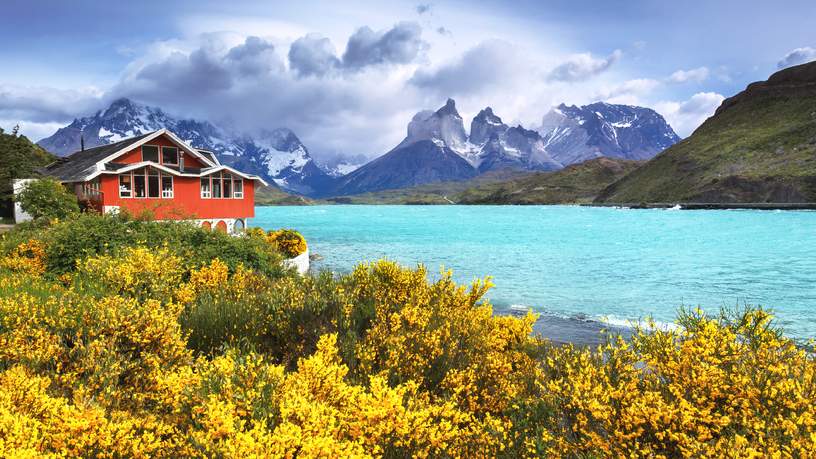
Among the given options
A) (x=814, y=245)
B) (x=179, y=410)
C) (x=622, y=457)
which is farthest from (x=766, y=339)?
(x=814, y=245)

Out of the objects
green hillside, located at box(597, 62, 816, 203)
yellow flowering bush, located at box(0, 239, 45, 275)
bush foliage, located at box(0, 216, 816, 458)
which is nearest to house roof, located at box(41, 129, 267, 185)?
yellow flowering bush, located at box(0, 239, 45, 275)

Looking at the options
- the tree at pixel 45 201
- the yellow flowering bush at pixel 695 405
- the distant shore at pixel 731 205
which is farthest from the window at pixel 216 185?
the distant shore at pixel 731 205

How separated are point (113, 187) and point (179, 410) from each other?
1526 inches

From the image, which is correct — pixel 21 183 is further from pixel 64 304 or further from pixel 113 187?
pixel 64 304

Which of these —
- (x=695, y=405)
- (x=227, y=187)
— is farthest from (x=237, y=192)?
(x=695, y=405)

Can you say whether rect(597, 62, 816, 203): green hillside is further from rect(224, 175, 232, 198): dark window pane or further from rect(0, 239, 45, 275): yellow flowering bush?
rect(0, 239, 45, 275): yellow flowering bush

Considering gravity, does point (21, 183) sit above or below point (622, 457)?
above

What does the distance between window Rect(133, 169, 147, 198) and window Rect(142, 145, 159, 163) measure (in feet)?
13.9

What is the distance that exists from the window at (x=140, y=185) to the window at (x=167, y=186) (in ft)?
4.74

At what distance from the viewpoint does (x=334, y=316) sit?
344 inches

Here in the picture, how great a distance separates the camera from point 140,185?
39.1 m

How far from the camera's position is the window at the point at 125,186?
124 ft

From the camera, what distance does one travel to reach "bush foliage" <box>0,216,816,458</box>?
3.96 metres

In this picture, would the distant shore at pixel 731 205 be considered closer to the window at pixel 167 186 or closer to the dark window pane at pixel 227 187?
the dark window pane at pixel 227 187
